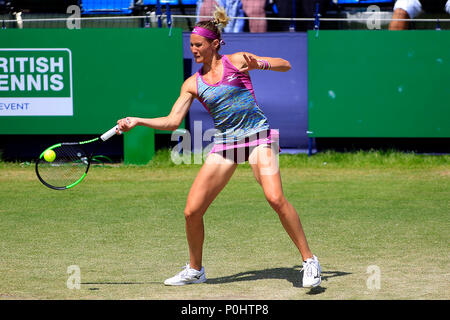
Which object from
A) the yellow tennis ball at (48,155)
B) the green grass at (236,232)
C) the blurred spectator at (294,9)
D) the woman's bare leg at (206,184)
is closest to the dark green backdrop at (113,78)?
the green grass at (236,232)

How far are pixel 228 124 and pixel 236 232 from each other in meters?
2.38

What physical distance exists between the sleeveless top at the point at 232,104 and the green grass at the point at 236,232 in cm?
118

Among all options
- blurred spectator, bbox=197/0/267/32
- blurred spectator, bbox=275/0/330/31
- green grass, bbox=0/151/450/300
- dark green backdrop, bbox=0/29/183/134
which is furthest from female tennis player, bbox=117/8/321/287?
blurred spectator, bbox=275/0/330/31

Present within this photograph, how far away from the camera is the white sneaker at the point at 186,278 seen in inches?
225

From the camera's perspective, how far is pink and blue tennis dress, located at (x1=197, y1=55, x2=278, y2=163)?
5496mm

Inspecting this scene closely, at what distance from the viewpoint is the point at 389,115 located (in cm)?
1230

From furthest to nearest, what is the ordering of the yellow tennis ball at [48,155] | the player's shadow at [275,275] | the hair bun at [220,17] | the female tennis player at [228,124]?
→ the yellow tennis ball at [48,155]
the player's shadow at [275,275]
the hair bun at [220,17]
the female tennis player at [228,124]

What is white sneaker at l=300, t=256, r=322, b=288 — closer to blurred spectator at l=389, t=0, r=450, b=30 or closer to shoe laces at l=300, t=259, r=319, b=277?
shoe laces at l=300, t=259, r=319, b=277

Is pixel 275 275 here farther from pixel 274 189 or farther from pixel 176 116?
pixel 176 116

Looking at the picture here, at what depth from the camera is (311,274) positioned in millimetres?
5410

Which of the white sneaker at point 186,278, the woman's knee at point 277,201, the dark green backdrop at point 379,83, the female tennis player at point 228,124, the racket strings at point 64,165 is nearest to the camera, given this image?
the woman's knee at point 277,201

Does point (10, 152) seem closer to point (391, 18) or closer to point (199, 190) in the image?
point (391, 18)

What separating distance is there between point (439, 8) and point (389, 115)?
8.25ft

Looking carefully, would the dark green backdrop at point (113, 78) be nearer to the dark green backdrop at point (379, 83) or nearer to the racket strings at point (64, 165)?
the dark green backdrop at point (379, 83)
